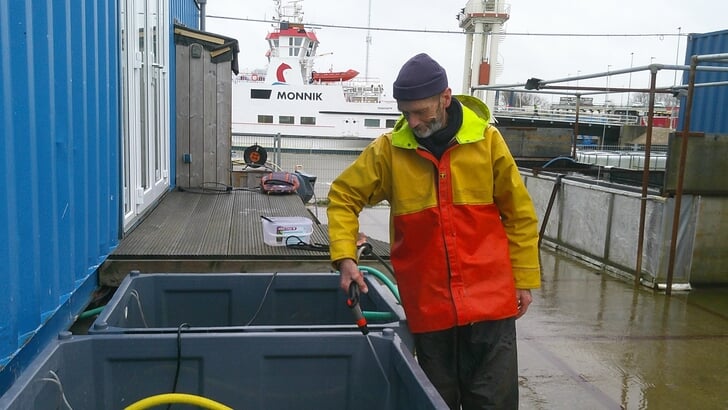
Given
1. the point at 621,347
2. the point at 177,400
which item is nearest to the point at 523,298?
the point at 177,400

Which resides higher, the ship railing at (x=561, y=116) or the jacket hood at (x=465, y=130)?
the ship railing at (x=561, y=116)

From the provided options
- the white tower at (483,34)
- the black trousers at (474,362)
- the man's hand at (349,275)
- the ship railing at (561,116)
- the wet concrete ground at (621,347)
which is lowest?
the wet concrete ground at (621,347)

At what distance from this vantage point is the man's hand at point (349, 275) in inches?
99.0

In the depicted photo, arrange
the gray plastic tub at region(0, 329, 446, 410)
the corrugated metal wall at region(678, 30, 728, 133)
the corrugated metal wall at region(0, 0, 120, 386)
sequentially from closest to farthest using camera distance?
1. the gray plastic tub at region(0, 329, 446, 410)
2. the corrugated metal wall at region(0, 0, 120, 386)
3. the corrugated metal wall at region(678, 30, 728, 133)

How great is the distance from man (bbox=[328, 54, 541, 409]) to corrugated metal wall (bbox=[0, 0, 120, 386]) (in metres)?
1.28

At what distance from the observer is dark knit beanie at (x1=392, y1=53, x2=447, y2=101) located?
8.25ft

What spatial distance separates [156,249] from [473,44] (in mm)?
28128

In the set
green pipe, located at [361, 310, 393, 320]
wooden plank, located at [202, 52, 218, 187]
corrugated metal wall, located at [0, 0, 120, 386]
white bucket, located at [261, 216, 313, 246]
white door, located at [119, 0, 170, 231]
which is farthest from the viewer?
wooden plank, located at [202, 52, 218, 187]

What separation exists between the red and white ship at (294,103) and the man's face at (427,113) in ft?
98.1

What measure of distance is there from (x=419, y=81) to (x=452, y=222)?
1.99ft

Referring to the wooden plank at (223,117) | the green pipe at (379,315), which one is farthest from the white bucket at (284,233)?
the wooden plank at (223,117)

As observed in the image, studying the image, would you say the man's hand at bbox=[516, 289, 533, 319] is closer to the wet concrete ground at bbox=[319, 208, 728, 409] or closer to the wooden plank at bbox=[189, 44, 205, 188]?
the wet concrete ground at bbox=[319, 208, 728, 409]

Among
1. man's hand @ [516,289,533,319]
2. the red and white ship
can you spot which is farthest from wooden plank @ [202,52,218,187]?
the red and white ship

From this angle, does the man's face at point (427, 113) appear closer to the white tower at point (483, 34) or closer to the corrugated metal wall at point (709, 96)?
the corrugated metal wall at point (709, 96)
